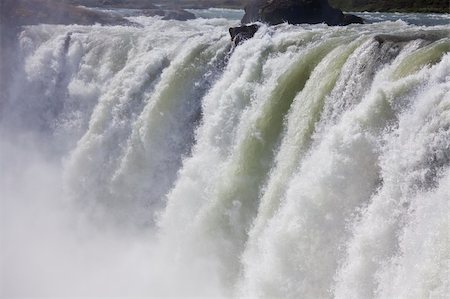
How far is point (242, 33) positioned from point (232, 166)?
162 inches

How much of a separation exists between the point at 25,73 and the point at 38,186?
5.27 m

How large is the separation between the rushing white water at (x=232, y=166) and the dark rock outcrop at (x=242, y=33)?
277 mm

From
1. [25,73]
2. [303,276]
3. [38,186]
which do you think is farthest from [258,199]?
[25,73]

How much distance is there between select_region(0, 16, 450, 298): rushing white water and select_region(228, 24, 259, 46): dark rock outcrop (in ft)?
0.91

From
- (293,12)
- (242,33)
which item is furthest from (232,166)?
(293,12)

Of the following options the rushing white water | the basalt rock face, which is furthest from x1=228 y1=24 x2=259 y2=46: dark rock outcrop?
the basalt rock face

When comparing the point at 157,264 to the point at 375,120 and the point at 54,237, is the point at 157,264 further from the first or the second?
the point at 375,120

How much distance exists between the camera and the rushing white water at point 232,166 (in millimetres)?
7641

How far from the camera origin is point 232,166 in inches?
433

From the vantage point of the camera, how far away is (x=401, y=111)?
26.8ft

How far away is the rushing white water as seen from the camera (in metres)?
7.64

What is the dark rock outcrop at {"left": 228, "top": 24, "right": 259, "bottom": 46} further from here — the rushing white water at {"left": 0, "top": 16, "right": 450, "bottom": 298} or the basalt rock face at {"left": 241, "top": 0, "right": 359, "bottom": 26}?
the basalt rock face at {"left": 241, "top": 0, "right": 359, "bottom": 26}

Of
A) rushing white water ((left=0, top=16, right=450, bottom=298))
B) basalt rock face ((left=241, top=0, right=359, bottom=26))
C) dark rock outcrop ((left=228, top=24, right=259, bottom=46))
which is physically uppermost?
basalt rock face ((left=241, top=0, right=359, bottom=26))

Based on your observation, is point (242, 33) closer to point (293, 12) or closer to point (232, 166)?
point (232, 166)
